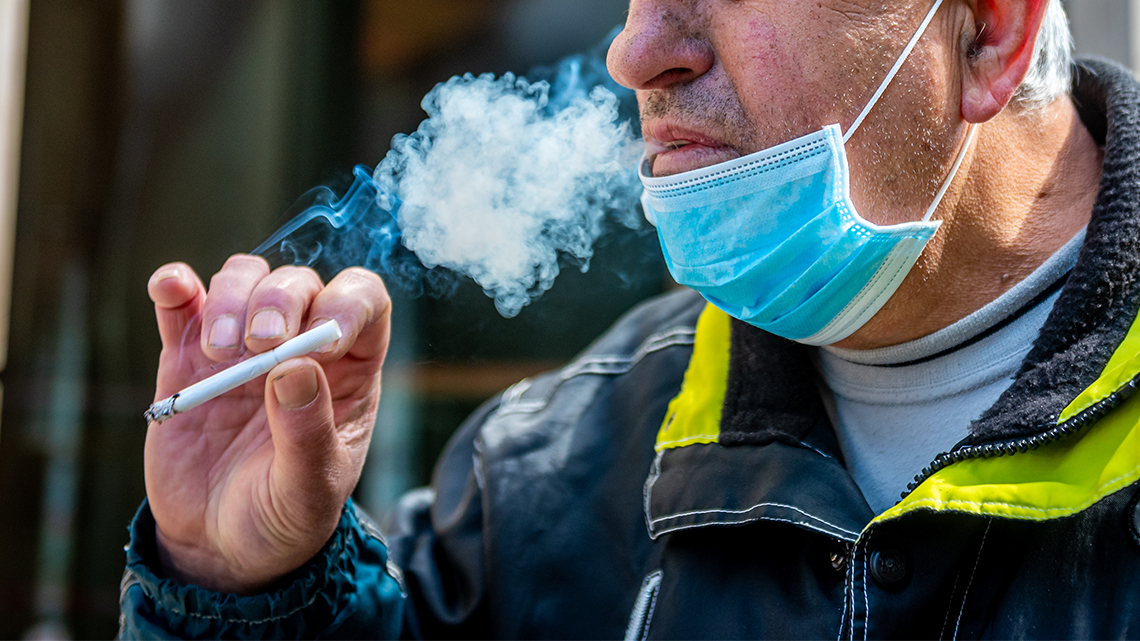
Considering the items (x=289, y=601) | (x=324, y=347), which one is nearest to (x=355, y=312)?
(x=324, y=347)

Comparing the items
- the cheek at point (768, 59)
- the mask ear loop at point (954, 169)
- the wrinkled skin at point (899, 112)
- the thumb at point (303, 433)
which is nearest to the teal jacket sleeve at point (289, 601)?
the thumb at point (303, 433)

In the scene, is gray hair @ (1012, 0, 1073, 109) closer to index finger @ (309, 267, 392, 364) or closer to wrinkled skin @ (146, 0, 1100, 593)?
wrinkled skin @ (146, 0, 1100, 593)

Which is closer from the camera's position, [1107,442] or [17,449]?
[1107,442]

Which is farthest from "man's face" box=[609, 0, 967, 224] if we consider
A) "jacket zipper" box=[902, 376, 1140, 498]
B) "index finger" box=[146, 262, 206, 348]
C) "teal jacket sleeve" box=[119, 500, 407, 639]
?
"teal jacket sleeve" box=[119, 500, 407, 639]

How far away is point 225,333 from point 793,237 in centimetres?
115

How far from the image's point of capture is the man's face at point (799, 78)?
160 centimetres

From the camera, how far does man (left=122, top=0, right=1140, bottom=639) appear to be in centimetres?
144

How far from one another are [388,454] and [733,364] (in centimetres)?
281

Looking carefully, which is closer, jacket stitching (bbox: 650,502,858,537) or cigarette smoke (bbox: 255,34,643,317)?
jacket stitching (bbox: 650,502,858,537)

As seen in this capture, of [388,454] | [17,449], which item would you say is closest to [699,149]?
[388,454]

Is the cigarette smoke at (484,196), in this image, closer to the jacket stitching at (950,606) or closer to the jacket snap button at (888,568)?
the jacket snap button at (888,568)

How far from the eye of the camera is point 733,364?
196 centimetres

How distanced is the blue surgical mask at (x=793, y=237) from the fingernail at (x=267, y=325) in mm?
828

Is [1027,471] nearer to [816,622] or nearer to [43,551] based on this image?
[816,622]
